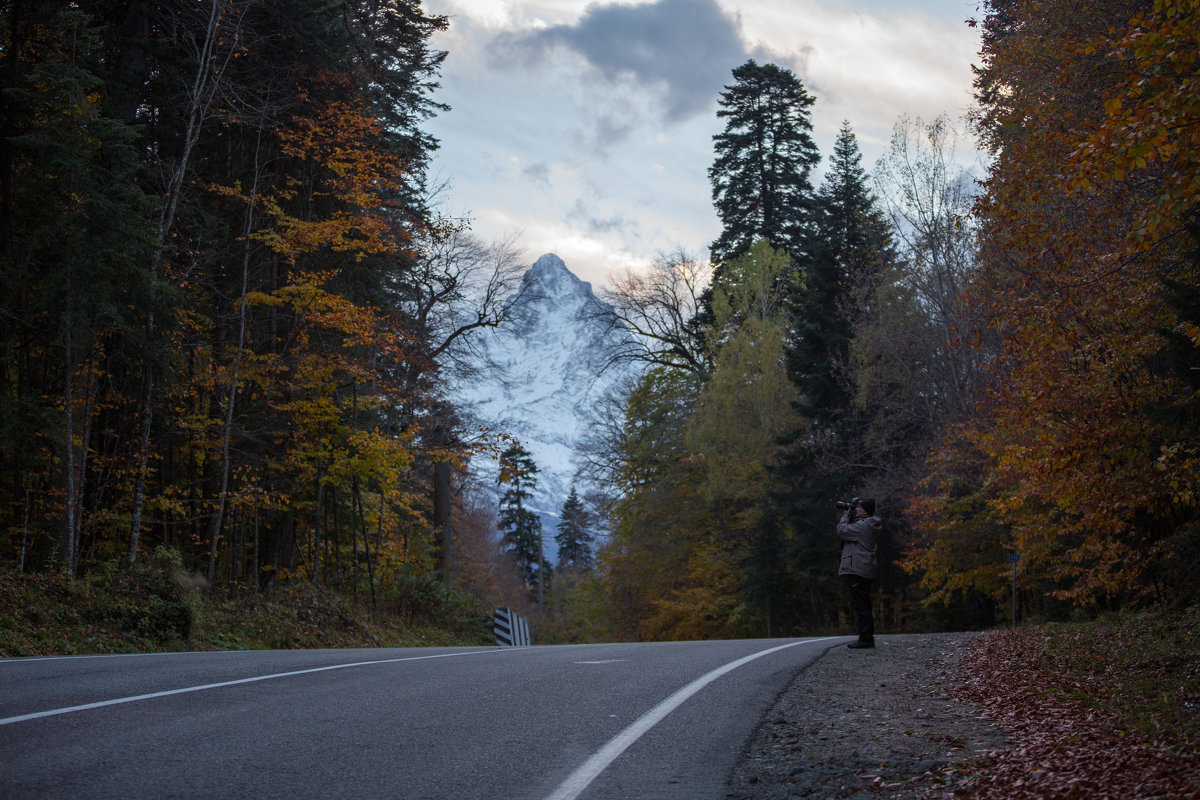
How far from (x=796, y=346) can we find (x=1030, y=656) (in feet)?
79.3

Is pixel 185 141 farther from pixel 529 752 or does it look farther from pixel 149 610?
pixel 529 752

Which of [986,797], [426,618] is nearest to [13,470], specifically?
[426,618]

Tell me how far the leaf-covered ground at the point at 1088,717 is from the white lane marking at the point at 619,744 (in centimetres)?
165

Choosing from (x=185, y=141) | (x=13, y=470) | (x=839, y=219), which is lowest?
(x=13, y=470)

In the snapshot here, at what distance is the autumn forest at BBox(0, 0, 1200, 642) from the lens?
1232cm

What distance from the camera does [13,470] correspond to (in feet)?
53.8

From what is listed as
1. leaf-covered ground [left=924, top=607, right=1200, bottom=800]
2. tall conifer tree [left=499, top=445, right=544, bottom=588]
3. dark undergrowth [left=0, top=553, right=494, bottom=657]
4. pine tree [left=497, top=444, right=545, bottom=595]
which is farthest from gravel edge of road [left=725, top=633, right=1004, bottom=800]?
tall conifer tree [left=499, top=445, right=544, bottom=588]

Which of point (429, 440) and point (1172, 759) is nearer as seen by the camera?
point (1172, 759)

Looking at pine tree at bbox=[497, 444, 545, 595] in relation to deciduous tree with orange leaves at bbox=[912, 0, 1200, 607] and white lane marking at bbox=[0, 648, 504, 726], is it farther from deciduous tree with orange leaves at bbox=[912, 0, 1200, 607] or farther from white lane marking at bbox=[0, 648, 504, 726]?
white lane marking at bbox=[0, 648, 504, 726]

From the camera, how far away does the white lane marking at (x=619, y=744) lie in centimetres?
441

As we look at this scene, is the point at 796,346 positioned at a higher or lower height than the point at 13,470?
higher

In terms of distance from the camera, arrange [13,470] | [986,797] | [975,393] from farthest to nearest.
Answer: [975,393] < [13,470] < [986,797]

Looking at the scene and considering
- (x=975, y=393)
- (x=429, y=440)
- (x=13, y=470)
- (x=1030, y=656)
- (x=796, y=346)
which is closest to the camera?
(x=1030, y=656)

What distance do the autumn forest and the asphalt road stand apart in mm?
4908
